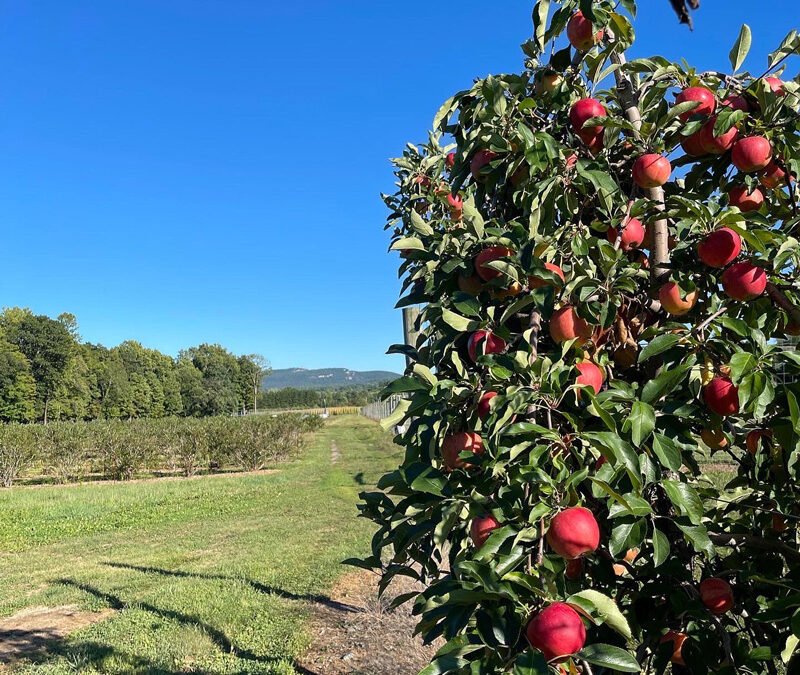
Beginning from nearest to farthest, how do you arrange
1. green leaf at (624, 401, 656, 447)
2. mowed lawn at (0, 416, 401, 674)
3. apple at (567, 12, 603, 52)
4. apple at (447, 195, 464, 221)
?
green leaf at (624, 401, 656, 447) → apple at (567, 12, 603, 52) → apple at (447, 195, 464, 221) → mowed lawn at (0, 416, 401, 674)

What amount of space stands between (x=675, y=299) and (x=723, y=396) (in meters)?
0.21

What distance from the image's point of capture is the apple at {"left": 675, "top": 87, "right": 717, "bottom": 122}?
4.01 ft

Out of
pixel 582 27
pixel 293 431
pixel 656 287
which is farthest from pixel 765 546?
pixel 293 431

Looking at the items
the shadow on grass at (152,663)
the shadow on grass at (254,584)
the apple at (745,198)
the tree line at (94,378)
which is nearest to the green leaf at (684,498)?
the apple at (745,198)

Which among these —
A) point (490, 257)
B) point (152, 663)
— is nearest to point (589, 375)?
point (490, 257)

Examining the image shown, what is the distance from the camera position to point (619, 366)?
4.45 feet

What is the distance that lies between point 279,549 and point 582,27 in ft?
25.0

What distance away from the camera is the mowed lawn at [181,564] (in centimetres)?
418

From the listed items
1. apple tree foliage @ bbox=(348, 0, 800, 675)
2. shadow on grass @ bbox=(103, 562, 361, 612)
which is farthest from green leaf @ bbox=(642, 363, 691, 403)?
shadow on grass @ bbox=(103, 562, 361, 612)

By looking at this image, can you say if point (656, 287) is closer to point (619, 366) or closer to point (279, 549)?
point (619, 366)

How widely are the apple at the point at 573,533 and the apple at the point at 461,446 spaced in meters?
0.22

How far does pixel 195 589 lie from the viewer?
19.1ft

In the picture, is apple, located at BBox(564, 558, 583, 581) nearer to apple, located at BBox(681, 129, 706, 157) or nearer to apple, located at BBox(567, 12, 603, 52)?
apple, located at BBox(681, 129, 706, 157)

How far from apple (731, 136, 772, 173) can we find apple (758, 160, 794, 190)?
14cm
